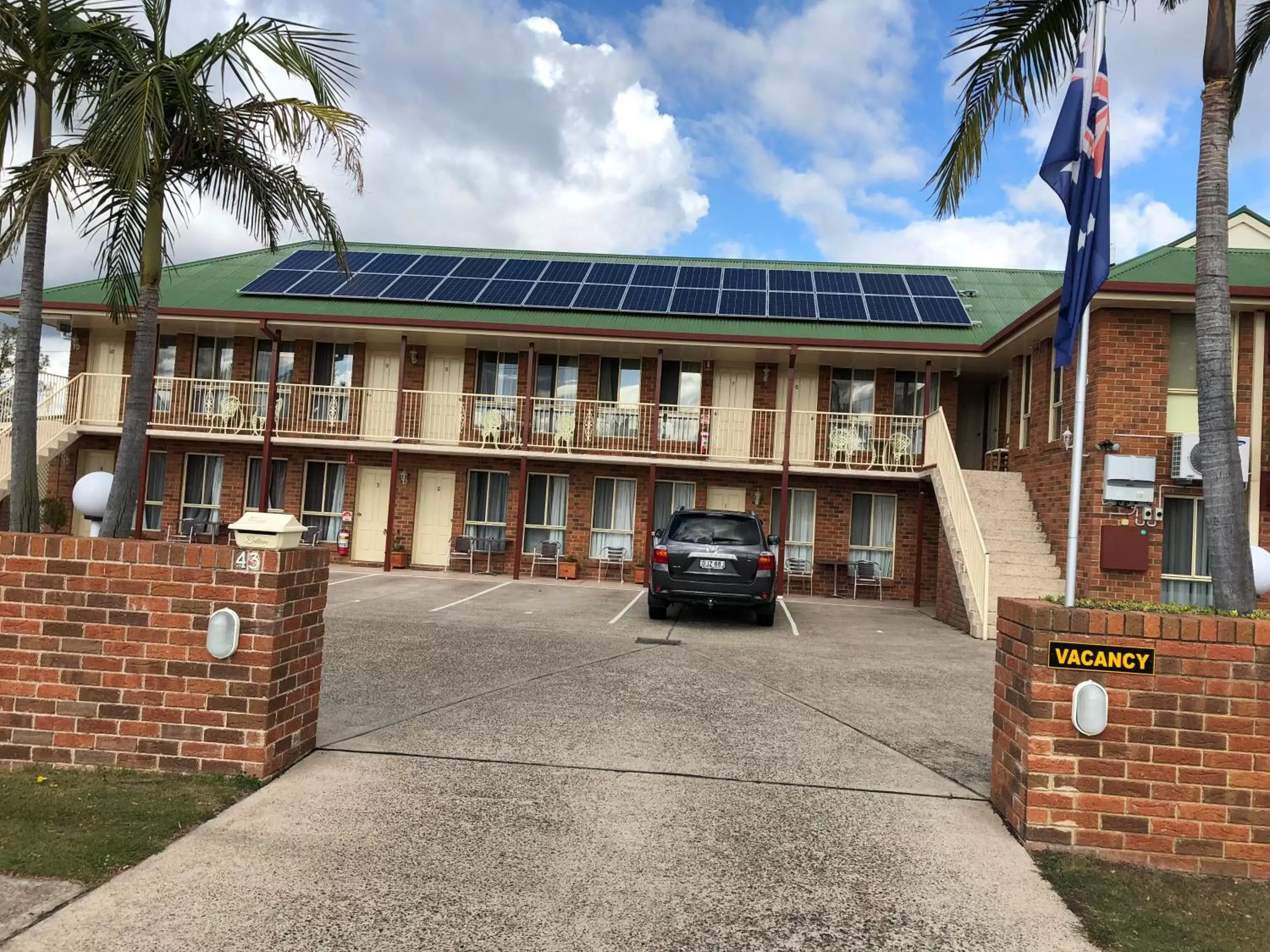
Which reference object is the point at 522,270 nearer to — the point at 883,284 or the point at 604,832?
the point at 883,284

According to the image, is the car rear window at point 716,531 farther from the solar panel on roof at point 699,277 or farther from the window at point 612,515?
the solar panel on roof at point 699,277

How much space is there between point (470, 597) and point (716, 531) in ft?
14.1

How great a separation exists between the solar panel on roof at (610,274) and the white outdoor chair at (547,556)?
607cm

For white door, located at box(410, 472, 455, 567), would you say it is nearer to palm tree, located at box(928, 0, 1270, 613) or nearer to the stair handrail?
the stair handrail

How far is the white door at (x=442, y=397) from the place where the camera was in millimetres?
16328

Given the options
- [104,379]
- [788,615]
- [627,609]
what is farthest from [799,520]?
[104,379]

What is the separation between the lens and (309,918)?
2840 millimetres

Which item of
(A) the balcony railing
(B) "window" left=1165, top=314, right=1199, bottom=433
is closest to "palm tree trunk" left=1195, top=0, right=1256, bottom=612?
(B) "window" left=1165, top=314, right=1199, bottom=433

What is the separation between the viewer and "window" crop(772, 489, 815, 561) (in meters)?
16.2

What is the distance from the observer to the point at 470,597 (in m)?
12.5

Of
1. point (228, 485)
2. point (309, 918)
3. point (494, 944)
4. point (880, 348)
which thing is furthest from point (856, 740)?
point (228, 485)

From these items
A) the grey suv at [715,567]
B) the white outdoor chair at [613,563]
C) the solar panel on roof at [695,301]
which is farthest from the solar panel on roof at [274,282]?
the grey suv at [715,567]

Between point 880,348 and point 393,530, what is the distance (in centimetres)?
996

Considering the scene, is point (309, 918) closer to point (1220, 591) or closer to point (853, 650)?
point (1220, 591)
